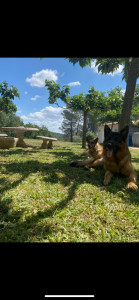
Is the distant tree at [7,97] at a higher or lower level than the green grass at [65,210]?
higher

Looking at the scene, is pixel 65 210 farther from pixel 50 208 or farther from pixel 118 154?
pixel 118 154

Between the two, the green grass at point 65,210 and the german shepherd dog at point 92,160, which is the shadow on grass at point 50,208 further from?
the german shepherd dog at point 92,160

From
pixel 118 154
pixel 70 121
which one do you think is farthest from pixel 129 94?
pixel 70 121

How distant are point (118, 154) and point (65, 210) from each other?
2264mm

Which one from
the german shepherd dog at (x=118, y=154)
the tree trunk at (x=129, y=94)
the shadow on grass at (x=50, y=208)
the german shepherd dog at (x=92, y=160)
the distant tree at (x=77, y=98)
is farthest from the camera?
the distant tree at (x=77, y=98)

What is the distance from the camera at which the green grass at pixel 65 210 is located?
180 centimetres

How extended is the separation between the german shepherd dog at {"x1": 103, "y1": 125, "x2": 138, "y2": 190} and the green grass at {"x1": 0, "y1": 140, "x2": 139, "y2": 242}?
26cm

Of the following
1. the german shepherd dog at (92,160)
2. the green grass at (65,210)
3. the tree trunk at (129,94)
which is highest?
the tree trunk at (129,94)

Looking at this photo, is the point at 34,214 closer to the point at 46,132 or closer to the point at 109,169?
the point at 109,169

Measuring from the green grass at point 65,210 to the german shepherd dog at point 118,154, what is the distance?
26cm

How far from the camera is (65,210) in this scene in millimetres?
2371

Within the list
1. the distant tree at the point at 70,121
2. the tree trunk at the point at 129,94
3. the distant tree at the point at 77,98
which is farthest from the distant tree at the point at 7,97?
the distant tree at the point at 70,121
